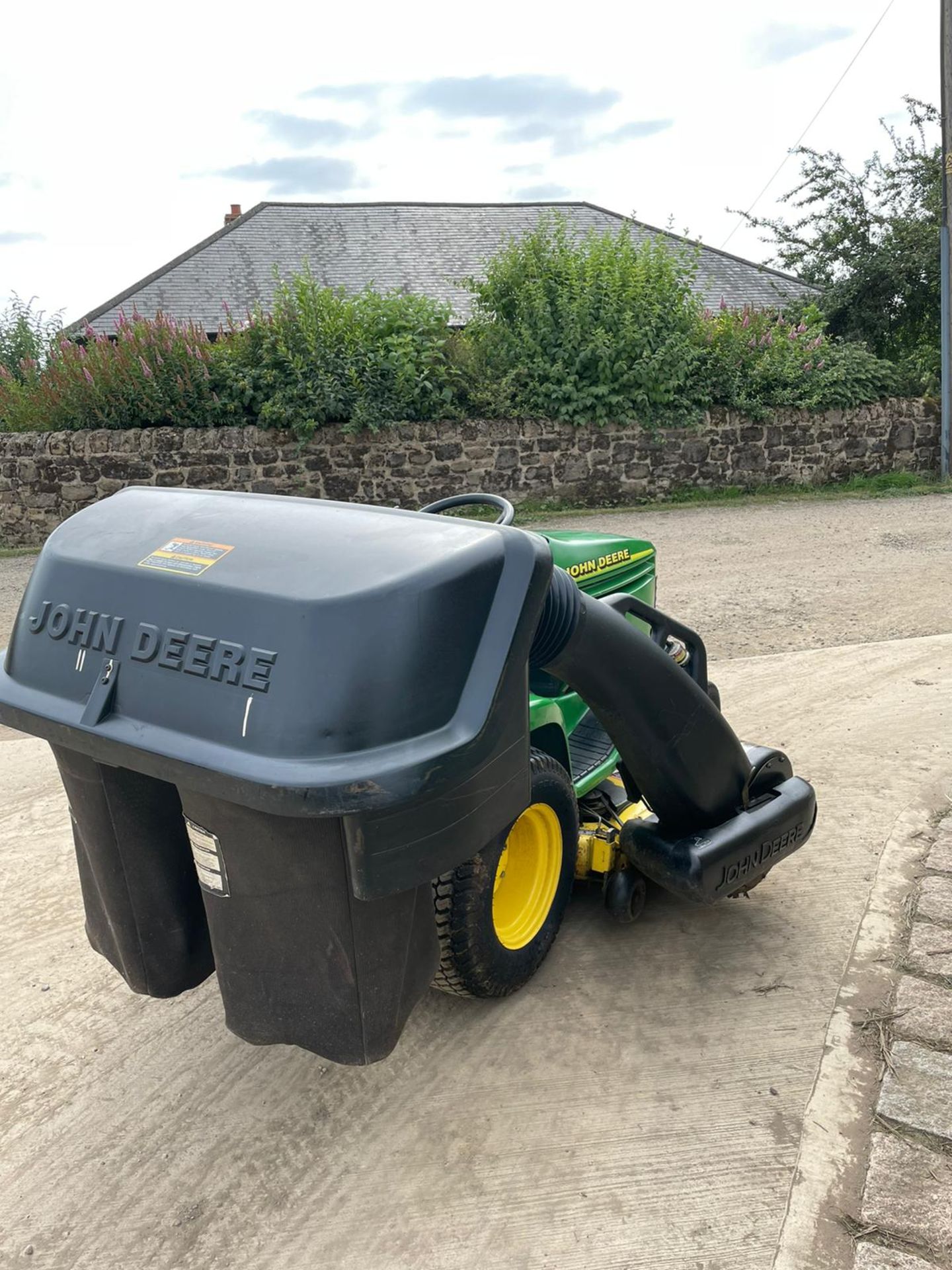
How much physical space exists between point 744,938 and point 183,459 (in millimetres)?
9402

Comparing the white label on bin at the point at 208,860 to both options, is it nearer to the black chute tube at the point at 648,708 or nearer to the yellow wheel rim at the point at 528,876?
the black chute tube at the point at 648,708

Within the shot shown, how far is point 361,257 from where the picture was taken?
19.1 meters

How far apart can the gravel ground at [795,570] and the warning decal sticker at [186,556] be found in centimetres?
430

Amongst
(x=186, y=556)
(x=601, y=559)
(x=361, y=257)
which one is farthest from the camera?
(x=361, y=257)

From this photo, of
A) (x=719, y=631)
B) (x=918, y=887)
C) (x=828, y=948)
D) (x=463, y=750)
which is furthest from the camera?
(x=719, y=631)

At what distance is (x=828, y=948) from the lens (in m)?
3.08

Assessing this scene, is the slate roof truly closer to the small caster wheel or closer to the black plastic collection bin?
the small caster wheel

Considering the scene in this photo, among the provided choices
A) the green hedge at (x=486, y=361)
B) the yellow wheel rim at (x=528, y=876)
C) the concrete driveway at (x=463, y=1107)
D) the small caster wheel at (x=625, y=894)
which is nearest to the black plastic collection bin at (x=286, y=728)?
the concrete driveway at (x=463, y=1107)

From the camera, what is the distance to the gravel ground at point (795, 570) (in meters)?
6.45

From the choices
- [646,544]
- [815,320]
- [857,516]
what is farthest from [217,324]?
[646,544]

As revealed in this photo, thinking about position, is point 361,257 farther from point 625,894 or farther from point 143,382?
point 625,894

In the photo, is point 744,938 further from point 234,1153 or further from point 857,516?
point 857,516

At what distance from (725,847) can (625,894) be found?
400 millimetres

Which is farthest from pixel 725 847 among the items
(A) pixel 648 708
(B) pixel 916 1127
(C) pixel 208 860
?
(C) pixel 208 860
